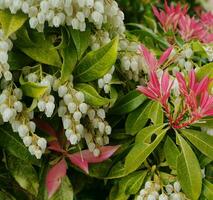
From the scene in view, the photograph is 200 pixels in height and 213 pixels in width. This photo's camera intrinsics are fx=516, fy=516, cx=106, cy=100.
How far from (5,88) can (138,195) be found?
43 cm

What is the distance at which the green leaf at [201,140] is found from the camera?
1.27 metres

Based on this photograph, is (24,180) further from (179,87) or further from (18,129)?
(179,87)

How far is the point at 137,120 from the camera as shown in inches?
53.6

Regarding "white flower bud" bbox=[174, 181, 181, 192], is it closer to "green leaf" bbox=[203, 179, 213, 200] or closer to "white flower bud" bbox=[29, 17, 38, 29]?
"green leaf" bbox=[203, 179, 213, 200]

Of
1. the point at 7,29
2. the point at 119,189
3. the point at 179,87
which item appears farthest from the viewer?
the point at 119,189

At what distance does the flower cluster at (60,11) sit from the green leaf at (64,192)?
40 cm

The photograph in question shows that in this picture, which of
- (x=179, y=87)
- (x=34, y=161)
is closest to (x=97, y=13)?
(x=179, y=87)

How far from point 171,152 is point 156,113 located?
0.35 feet

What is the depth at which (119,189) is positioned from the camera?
4.49 feet

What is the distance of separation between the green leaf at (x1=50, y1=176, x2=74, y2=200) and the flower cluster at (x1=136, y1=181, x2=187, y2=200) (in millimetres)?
177

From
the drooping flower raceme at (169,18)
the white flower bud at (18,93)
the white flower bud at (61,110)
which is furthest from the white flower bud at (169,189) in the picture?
the drooping flower raceme at (169,18)

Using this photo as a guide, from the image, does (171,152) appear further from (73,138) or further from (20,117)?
(20,117)

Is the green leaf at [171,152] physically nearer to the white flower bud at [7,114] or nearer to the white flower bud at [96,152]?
the white flower bud at [96,152]

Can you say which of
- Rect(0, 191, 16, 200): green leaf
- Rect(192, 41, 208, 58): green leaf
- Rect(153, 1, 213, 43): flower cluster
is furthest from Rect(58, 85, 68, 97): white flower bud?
Rect(153, 1, 213, 43): flower cluster
